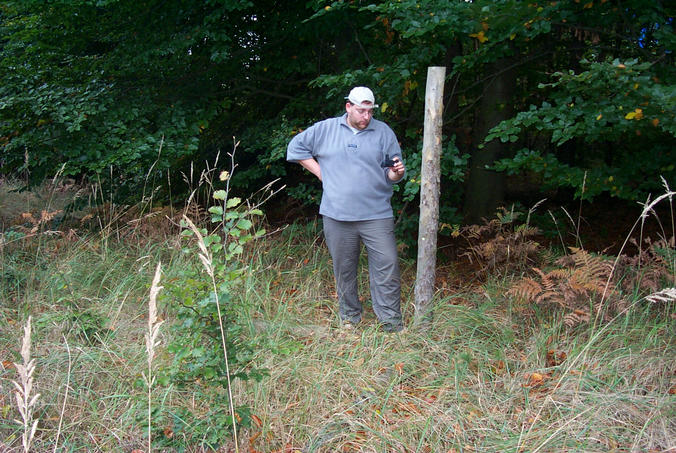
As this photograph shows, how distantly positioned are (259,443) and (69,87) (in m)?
5.07

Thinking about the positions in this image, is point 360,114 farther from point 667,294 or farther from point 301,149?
point 667,294

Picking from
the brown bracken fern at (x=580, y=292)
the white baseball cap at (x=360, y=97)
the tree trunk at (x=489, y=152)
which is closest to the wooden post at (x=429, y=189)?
the white baseball cap at (x=360, y=97)

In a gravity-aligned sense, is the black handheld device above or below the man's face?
below

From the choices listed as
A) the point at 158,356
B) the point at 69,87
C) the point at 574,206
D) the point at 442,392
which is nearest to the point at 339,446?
the point at 442,392

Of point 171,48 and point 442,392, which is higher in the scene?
point 171,48

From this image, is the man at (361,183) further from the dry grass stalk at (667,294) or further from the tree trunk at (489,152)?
the tree trunk at (489,152)

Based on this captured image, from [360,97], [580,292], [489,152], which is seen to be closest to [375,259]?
[360,97]

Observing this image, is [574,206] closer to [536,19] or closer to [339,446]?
[536,19]

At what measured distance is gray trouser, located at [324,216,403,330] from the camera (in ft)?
14.3

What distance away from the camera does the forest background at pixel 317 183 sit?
3.16 meters

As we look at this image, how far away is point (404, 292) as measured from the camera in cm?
554

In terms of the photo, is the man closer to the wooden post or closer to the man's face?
the man's face

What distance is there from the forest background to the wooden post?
26 centimetres

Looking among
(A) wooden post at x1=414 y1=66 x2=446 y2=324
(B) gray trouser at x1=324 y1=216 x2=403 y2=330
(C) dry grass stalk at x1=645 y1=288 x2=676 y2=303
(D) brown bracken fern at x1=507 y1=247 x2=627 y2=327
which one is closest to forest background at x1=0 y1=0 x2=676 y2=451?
(D) brown bracken fern at x1=507 y1=247 x2=627 y2=327
